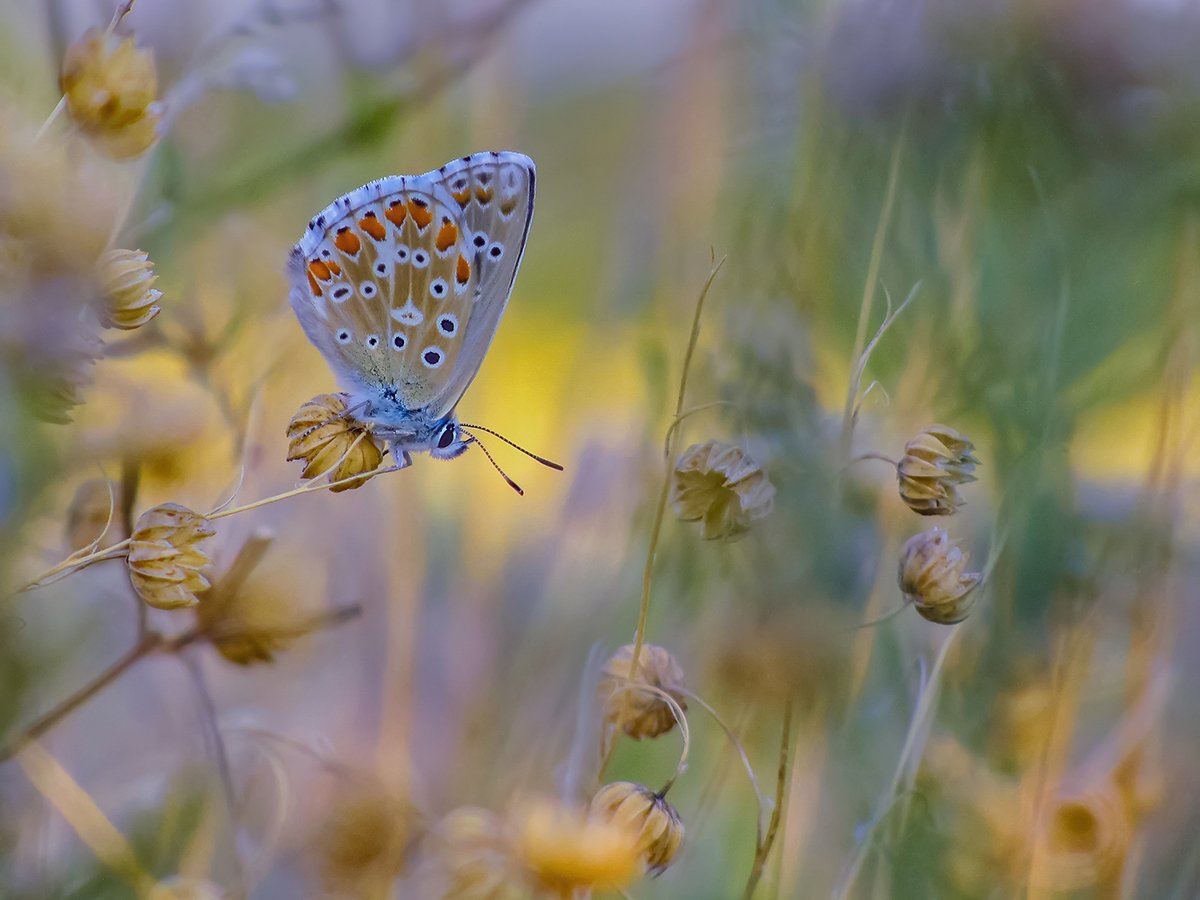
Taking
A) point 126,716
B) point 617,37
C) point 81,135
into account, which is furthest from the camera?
point 617,37

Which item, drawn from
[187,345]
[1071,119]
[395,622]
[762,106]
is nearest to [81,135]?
[187,345]

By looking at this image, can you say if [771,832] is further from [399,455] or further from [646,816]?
[399,455]

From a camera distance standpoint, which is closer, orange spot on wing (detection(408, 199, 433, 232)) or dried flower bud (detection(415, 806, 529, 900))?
dried flower bud (detection(415, 806, 529, 900))

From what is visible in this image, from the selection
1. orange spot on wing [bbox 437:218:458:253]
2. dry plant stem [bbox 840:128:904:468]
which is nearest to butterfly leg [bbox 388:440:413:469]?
orange spot on wing [bbox 437:218:458:253]

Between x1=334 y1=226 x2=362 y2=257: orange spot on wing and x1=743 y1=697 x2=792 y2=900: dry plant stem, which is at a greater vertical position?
x1=334 y1=226 x2=362 y2=257: orange spot on wing

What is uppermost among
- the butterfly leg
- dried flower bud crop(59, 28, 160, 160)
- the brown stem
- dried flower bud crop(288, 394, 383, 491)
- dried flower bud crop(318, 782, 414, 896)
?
dried flower bud crop(59, 28, 160, 160)

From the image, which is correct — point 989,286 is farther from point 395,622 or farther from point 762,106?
point 395,622

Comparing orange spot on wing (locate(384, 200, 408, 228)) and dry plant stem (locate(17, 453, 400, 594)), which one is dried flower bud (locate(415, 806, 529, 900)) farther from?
orange spot on wing (locate(384, 200, 408, 228))
